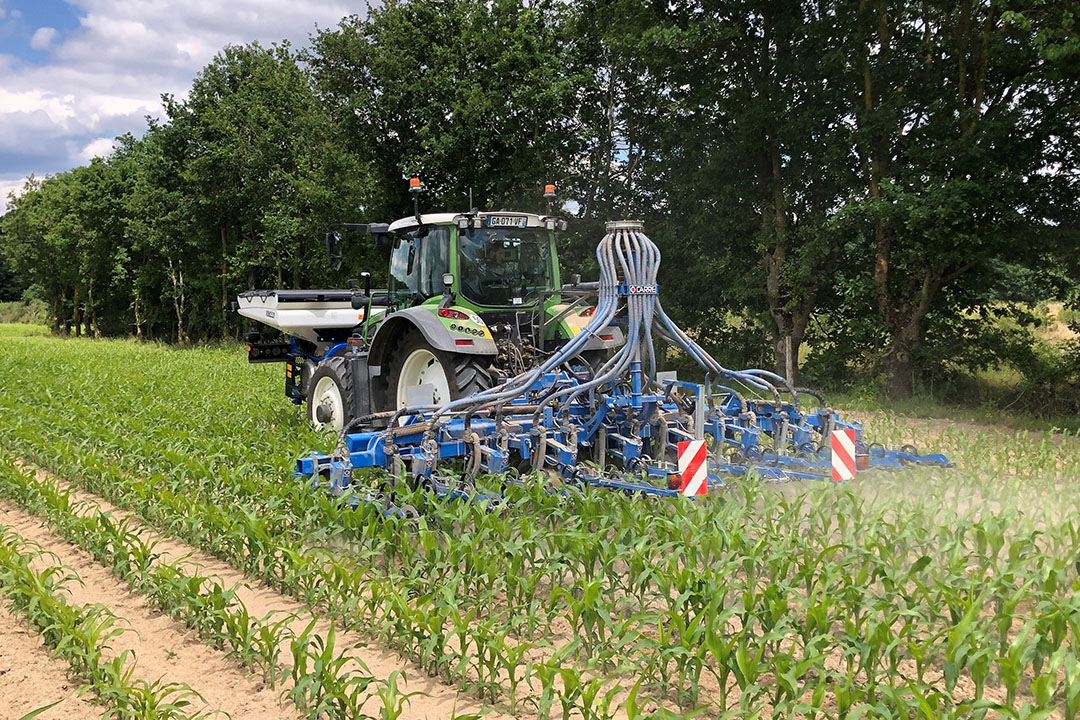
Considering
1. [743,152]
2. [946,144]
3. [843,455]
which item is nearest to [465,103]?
[743,152]

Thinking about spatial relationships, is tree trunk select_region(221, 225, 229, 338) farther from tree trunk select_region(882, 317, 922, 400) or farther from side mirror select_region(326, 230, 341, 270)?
tree trunk select_region(882, 317, 922, 400)

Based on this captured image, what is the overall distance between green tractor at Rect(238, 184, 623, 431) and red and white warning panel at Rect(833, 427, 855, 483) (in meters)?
1.90

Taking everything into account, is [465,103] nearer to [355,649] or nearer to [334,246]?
[334,246]

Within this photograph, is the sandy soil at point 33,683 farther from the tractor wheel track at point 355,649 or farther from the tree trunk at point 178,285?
the tree trunk at point 178,285

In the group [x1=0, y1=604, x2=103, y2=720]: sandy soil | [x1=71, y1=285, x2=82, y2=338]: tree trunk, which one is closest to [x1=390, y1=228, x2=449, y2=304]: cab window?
[x1=0, y1=604, x2=103, y2=720]: sandy soil

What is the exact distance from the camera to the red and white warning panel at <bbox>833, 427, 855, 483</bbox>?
5098mm

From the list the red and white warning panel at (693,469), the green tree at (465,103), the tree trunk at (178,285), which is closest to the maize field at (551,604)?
the red and white warning panel at (693,469)

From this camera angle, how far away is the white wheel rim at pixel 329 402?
294 inches

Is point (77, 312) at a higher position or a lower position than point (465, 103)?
lower

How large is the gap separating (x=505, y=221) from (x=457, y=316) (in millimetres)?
1057

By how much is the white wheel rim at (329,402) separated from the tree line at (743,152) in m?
6.88

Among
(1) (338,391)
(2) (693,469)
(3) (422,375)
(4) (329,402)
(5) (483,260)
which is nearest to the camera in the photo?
(2) (693,469)

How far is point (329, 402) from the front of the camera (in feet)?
25.0

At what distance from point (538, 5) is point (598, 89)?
2546 mm
